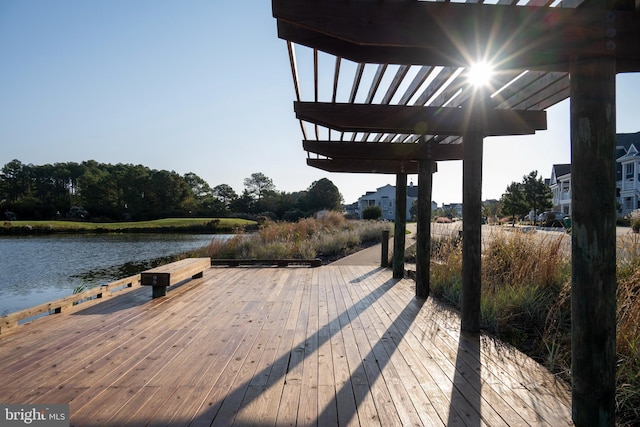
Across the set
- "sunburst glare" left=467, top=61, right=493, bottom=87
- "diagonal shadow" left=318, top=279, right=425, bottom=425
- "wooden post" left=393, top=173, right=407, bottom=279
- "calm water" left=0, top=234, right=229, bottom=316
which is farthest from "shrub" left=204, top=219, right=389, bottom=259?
"sunburst glare" left=467, top=61, right=493, bottom=87

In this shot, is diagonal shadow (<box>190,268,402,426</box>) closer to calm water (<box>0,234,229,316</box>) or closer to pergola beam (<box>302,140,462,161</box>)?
pergola beam (<box>302,140,462,161</box>)

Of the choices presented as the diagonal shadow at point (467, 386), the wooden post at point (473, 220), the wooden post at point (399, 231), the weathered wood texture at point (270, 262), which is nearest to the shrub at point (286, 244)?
the weathered wood texture at point (270, 262)

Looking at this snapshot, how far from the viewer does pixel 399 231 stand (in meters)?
6.72

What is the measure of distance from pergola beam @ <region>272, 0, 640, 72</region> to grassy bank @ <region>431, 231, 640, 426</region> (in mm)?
1856

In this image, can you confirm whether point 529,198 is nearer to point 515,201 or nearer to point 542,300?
point 515,201

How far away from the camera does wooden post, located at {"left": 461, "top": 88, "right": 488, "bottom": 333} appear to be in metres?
3.38

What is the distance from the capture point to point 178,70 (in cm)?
585

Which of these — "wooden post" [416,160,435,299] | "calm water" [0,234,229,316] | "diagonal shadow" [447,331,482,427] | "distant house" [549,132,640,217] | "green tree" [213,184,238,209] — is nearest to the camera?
"diagonal shadow" [447,331,482,427]

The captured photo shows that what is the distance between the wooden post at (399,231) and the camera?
6.62 meters

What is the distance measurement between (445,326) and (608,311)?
2018 mm

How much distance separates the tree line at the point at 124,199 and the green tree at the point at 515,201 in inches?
756

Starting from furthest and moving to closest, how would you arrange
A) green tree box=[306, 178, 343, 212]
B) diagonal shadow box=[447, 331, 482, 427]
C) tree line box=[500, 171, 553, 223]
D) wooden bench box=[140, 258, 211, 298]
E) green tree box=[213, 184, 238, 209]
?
1. green tree box=[213, 184, 238, 209]
2. green tree box=[306, 178, 343, 212]
3. tree line box=[500, 171, 553, 223]
4. wooden bench box=[140, 258, 211, 298]
5. diagonal shadow box=[447, 331, 482, 427]

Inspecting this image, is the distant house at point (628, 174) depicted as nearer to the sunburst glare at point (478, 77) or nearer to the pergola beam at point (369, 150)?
the pergola beam at point (369, 150)

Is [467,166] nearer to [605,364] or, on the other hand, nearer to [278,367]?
[605,364]
